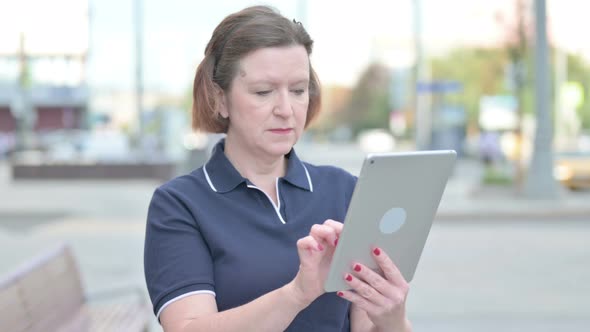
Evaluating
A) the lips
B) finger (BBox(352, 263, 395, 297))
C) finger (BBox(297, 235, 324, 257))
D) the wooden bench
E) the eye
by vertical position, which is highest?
the eye

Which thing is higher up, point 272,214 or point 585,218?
point 272,214

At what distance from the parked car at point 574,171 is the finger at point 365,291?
76.4ft

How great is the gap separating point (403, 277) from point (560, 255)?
10.4m

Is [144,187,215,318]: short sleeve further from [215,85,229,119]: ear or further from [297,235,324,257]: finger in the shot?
[297,235,324,257]: finger

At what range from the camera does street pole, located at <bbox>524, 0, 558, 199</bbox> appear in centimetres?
1900

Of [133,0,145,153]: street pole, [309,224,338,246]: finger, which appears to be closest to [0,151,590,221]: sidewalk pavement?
[133,0,145,153]: street pole

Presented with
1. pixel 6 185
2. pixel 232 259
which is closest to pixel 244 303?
pixel 232 259

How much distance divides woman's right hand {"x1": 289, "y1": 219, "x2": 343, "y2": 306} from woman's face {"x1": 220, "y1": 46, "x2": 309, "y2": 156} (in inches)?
16.0

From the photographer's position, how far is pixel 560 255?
12.2m

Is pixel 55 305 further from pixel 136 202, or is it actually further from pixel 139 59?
pixel 139 59

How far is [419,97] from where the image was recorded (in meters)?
33.0

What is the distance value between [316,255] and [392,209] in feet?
0.67

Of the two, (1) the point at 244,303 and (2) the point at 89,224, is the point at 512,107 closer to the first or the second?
(2) the point at 89,224

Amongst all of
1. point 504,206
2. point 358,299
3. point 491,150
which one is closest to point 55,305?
point 358,299
